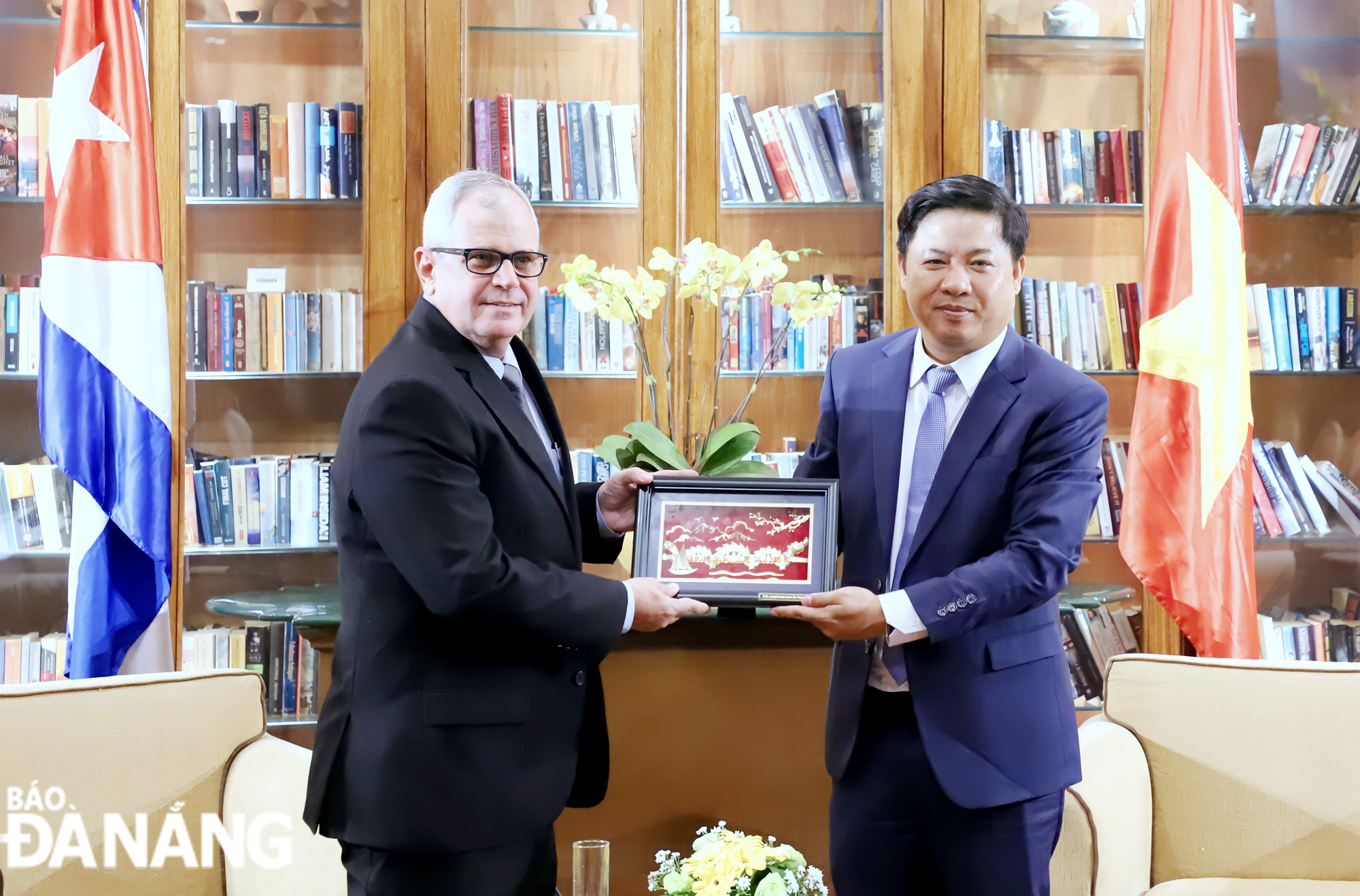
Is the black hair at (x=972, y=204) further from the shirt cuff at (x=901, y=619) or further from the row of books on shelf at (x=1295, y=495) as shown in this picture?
the row of books on shelf at (x=1295, y=495)

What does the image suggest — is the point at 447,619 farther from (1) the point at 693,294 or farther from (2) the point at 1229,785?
(2) the point at 1229,785

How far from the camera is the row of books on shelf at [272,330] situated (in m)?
3.02

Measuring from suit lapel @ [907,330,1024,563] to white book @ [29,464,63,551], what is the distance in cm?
263

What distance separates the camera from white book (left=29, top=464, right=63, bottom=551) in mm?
3004

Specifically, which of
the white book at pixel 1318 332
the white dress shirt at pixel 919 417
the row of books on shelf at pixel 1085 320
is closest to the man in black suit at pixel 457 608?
the white dress shirt at pixel 919 417

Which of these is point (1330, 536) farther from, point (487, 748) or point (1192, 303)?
point (487, 748)

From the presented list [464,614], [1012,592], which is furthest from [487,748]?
[1012,592]

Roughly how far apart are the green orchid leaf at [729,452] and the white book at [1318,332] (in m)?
2.00

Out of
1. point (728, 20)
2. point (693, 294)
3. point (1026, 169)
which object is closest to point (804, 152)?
point (728, 20)

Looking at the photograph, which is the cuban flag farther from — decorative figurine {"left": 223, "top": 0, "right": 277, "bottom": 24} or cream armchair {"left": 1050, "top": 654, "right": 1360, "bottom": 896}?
cream armchair {"left": 1050, "top": 654, "right": 1360, "bottom": 896}

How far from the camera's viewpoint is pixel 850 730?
1.67 metres

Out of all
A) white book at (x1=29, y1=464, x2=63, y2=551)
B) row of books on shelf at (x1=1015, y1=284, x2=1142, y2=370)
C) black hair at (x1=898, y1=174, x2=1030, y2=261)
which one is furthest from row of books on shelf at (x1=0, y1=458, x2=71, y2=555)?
row of books on shelf at (x1=1015, y1=284, x2=1142, y2=370)

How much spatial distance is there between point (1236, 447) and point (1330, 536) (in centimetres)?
75

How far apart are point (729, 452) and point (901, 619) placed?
912mm
